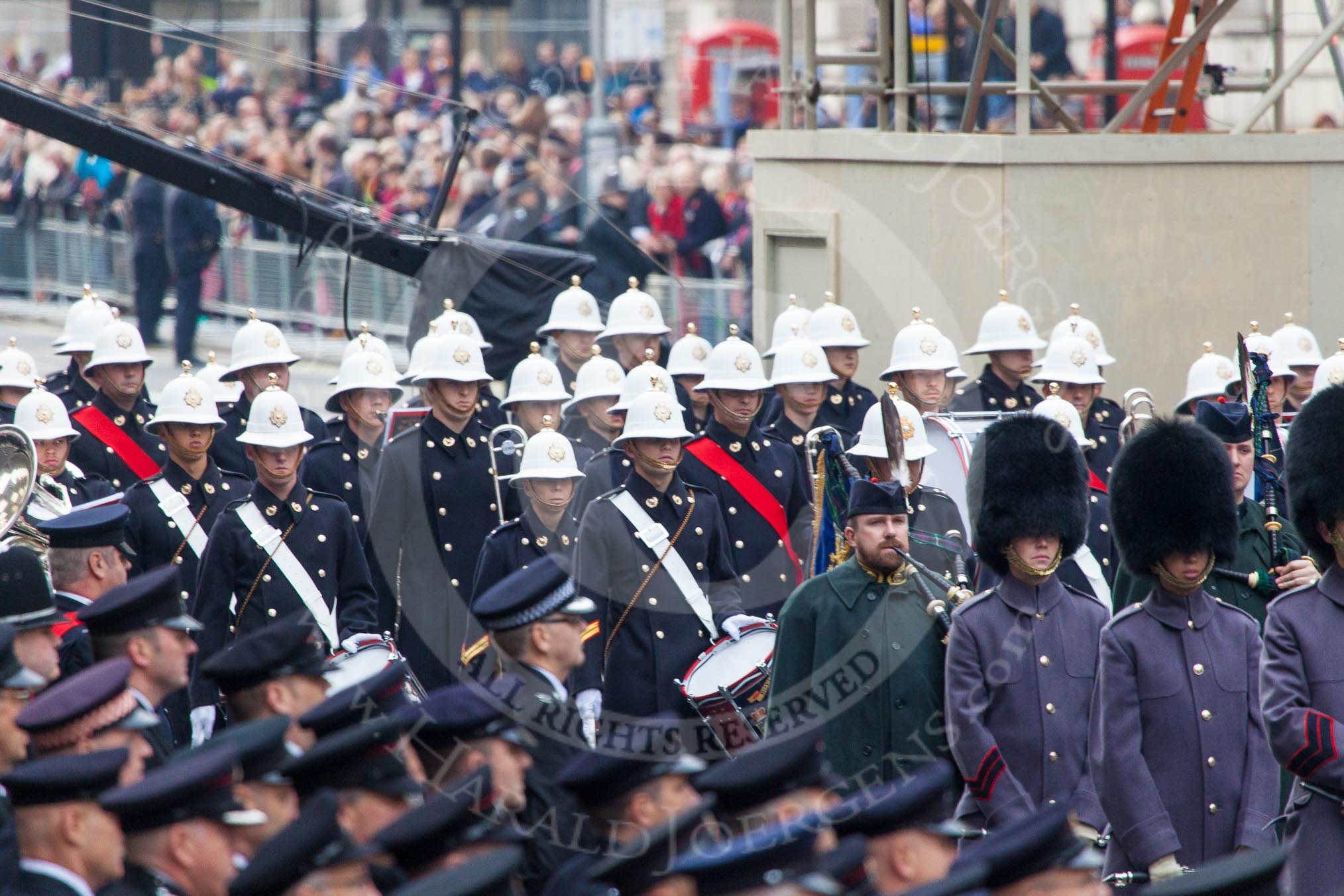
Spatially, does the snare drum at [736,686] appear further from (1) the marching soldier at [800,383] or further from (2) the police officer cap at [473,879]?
(2) the police officer cap at [473,879]

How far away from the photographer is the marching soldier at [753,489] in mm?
8938

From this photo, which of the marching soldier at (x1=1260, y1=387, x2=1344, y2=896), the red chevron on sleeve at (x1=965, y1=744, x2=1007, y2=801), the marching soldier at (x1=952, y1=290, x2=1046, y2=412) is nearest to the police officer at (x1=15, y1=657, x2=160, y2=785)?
the red chevron on sleeve at (x1=965, y1=744, x2=1007, y2=801)

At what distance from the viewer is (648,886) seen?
461 centimetres

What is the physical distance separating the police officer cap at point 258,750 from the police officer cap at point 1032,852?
66.3 inches

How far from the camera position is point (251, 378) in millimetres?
10875

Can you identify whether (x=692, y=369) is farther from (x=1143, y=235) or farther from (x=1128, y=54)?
(x=1128, y=54)

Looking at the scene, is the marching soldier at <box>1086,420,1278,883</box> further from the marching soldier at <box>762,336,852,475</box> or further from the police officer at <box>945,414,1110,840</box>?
the marching soldier at <box>762,336,852,475</box>

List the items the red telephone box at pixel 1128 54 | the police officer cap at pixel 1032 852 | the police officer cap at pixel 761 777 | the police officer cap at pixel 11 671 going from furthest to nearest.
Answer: the red telephone box at pixel 1128 54 → the police officer cap at pixel 11 671 → the police officer cap at pixel 761 777 → the police officer cap at pixel 1032 852

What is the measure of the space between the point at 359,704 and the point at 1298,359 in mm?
6554

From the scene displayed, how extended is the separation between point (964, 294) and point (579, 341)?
2472 mm

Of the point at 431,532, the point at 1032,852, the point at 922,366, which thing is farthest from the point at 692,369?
the point at 1032,852

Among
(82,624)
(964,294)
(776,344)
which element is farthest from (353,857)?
(964,294)

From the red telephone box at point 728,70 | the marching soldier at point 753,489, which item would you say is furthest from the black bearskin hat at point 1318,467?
the red telephone box at point 728,70

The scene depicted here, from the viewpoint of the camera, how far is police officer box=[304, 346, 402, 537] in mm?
10102
